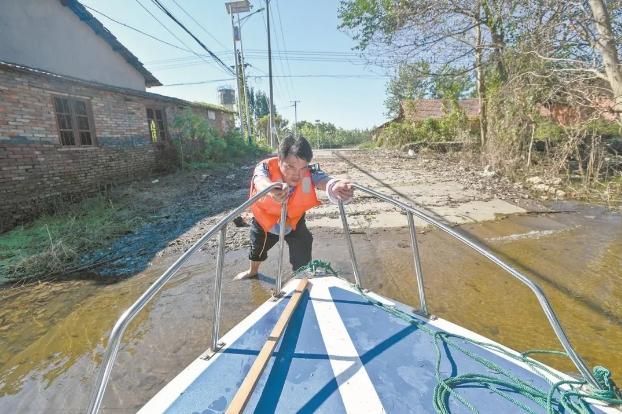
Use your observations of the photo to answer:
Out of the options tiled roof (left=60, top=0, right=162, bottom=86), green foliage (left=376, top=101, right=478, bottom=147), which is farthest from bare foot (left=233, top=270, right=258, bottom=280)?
green foliage (left=376, top=101, right=478, bottom=147)

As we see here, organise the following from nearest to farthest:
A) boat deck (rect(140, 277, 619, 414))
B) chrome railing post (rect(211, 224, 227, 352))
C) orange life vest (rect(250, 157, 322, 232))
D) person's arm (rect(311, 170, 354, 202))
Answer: boat deck (rect(140, 277, 619, 414)) → chrome railing post (rect(211, 224, 227, 352)) → person's arm (rect(311, 170, 354, 202)) → orange life vest (rect(250, 157, 322, 232))

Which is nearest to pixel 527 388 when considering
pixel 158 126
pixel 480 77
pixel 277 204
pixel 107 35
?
pixel 277 204

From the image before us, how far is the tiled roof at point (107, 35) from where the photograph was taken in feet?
35.8

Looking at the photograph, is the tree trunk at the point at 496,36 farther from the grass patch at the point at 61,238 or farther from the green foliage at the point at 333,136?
the green foliage at the point at 333,136

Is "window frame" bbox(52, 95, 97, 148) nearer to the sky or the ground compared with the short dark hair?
nearer to the sky

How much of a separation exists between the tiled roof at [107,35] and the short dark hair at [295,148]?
12.8 m

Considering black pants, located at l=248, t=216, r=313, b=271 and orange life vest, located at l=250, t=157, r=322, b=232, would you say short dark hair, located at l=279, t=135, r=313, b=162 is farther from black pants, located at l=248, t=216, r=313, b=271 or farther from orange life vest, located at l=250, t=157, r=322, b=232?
black pants, located at l=248, t=216, r=313, b=271

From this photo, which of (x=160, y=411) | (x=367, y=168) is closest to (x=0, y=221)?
(x=160, y=411)

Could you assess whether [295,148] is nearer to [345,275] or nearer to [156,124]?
[345,275]

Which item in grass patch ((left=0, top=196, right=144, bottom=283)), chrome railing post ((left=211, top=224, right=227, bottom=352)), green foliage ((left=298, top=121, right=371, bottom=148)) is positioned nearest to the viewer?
chrome railing post ((left=211, top=224, right=227, bottom=352))

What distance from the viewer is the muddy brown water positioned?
2469 millimetres

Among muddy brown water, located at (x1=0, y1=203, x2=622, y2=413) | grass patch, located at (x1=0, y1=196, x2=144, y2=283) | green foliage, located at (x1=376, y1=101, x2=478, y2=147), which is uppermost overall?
green foliage, located at (x1=376, y1=101, x2=478, y2=147)

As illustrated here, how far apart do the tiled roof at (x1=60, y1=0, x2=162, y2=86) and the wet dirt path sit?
10417mm

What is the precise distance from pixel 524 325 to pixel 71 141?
407 inches
